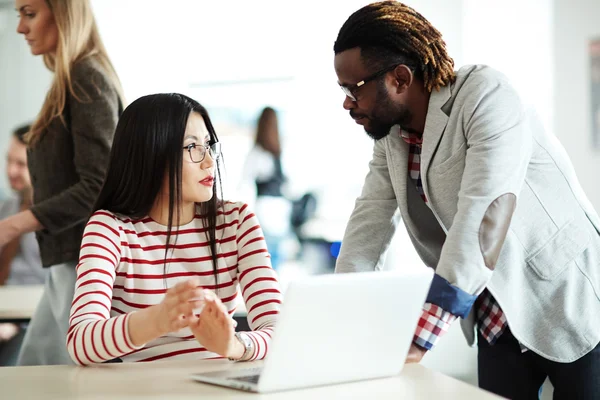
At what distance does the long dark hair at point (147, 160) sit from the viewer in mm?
1583

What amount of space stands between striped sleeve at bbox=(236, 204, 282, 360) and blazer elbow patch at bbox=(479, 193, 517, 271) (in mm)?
423

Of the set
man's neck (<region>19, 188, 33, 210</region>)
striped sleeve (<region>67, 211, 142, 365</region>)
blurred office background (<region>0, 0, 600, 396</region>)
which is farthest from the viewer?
blurred office background (<region>0, 0, 600, 396</region>)

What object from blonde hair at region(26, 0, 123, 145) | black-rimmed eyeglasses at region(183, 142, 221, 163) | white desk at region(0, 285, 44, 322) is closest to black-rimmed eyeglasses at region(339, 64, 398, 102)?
black-rimmed eyeglasses at region(183, 142, 221, 163)

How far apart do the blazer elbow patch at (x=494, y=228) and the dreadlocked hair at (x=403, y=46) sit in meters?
0.32

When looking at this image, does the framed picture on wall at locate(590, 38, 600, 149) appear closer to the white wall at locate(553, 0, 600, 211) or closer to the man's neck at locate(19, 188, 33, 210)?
the white wall at locate(553, 0, 600, 211)

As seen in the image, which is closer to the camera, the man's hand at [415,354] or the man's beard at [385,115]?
the man's hand at [415,354]

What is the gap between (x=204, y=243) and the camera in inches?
63.1

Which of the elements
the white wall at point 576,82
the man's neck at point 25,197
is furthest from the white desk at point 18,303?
the white wall at point 576,82

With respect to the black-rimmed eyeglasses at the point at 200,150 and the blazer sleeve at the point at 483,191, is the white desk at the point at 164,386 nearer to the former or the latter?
the blazer sleeve at the point at 483,191

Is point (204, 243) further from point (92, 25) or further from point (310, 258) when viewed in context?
point (310, 258)

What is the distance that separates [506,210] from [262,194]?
365 cm

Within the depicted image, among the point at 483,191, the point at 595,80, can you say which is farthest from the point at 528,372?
the point at 595,80

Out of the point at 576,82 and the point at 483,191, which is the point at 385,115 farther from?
the point at 576,82

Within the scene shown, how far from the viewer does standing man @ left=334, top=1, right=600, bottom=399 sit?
1.37 metres
